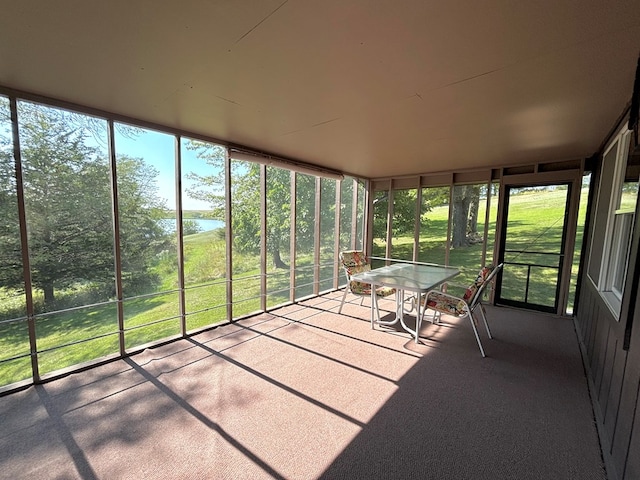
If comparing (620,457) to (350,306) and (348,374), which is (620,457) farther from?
(350,306)

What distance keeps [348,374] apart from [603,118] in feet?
10.4

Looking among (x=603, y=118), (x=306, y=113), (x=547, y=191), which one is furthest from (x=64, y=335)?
(x=547, y=191)

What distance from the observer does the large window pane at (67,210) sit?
8.89 ft

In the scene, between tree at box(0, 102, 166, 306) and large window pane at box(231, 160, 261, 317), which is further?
large window pane at box(231, 160, 261, 317)

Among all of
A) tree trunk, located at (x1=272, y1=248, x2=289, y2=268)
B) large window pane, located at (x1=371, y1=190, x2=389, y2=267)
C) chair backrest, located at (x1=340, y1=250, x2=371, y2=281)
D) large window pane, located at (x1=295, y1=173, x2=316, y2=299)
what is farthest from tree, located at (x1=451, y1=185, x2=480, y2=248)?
tree trunk, located at (x1=272, y1=248, x2=289, y2=268)

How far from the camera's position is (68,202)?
2.98 meters

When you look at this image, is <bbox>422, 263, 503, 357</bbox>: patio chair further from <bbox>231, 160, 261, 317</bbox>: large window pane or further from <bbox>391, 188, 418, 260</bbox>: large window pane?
<bbox>231, 160, 261, 317</bbox>: large window pane

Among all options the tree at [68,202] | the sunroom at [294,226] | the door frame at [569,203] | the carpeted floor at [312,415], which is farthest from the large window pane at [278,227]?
the door frame at [569,203]

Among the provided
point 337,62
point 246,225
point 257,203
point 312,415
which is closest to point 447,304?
point 312,415

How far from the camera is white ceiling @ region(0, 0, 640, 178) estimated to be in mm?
1188

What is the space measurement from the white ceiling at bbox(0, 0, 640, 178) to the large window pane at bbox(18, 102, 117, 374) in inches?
35.5

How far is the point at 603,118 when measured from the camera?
7.77ft

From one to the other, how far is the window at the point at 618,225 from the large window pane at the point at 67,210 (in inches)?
176

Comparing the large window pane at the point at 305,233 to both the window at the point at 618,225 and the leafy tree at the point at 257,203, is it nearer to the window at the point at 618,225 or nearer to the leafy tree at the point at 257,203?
the leafy tree at the point at 257,203
